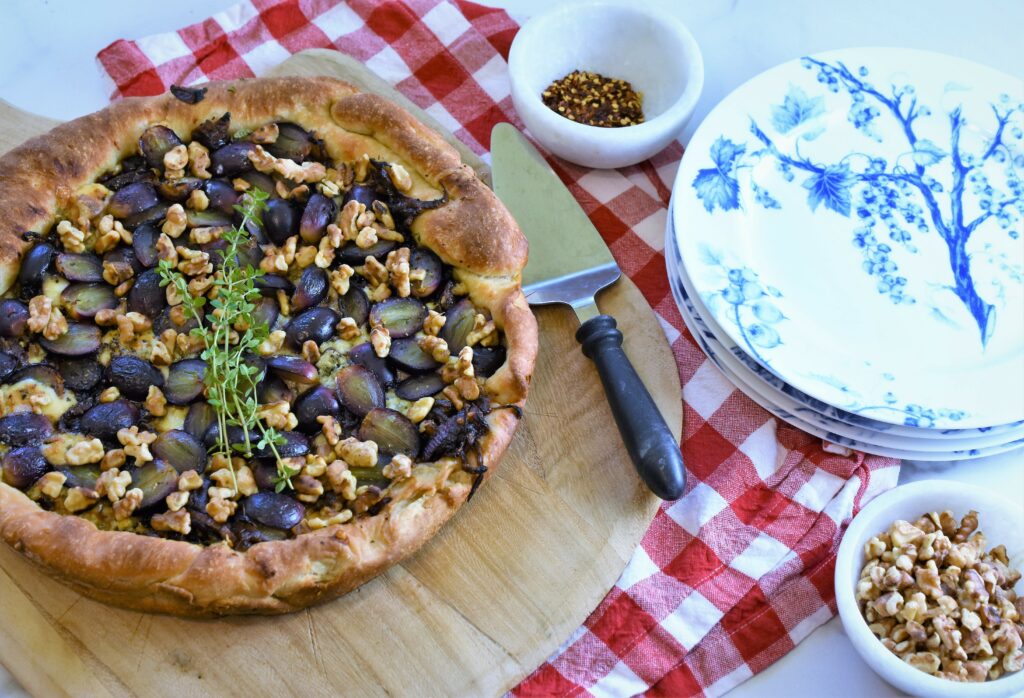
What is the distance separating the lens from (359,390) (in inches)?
100

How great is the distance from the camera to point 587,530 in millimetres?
2623

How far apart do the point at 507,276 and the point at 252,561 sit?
1009 mm

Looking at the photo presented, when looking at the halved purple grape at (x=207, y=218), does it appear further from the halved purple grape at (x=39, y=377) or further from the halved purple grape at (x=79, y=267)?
the halved purple grape at (x=39, y=377)

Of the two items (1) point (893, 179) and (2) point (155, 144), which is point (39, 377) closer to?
(2) point (155, 144)

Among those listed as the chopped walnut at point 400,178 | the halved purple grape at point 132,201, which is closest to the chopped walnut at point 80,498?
→ the halved purple grape at point 132,201

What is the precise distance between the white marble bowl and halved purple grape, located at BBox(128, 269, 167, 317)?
127 centimetres

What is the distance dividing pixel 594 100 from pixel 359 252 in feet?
3.51

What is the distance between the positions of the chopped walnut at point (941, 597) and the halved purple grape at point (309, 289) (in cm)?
158

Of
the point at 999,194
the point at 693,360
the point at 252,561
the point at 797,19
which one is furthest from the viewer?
the point at 797,19

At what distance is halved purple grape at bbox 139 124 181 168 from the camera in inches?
112

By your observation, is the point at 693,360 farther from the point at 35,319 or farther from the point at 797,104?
the point at 35,319

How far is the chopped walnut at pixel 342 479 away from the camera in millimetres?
2410

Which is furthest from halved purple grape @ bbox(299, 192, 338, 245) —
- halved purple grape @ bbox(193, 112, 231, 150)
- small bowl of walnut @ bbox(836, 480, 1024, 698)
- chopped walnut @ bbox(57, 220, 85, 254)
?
small bowl of walnut @ bbox(836, 480, 1024, 698)

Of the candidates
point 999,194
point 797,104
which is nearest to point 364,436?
point 797,104
